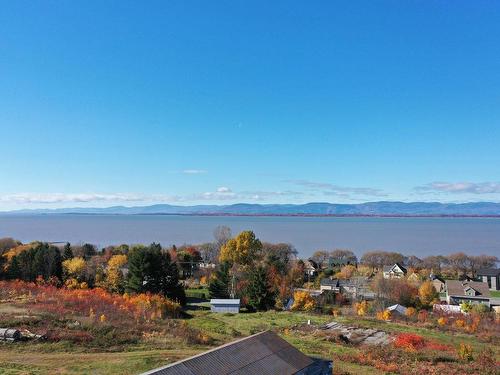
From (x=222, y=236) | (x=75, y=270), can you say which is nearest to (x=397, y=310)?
(x=75, y=270)

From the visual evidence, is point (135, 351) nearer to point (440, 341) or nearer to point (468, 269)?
point (440, 341)

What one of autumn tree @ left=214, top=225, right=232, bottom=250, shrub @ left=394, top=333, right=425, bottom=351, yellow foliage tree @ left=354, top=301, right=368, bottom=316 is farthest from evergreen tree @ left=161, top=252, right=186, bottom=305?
autumn tree @ left=214, top=225, right=232, bottom=250

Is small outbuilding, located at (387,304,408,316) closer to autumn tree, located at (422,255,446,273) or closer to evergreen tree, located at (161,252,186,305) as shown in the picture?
evergreen tree, located at (161,252,186,305)

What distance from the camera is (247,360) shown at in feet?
40.4

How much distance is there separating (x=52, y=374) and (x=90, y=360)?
2.45m

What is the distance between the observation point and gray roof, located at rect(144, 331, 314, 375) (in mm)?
11117

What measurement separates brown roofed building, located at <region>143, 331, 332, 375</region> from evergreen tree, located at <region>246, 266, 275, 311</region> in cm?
2960

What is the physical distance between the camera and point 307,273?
72812 millimetres

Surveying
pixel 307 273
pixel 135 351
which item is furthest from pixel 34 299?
pixel 307 273

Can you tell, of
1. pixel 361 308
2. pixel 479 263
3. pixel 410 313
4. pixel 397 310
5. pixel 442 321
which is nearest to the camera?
pixel 442 321

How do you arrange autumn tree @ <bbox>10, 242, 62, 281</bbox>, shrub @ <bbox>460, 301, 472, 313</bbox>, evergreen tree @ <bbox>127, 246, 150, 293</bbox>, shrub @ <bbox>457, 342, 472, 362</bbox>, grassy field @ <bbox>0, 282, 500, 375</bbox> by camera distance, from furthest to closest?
autumn tree @ <bbox>10, 242, 62, 281</bbox>
shrub @ <bbox>460, 301, 472, 313</bbox>
evergreen tree @ <bbox>127, 246, 150, 293</bbox>
shrub @ <bbox>457, 342, 472, 362</bbox>
grassy field @ <bbox>0, 282, 500, 375</bbox>

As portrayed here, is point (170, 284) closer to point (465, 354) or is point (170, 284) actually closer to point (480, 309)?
point (465, 354)

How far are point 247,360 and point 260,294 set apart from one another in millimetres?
32691

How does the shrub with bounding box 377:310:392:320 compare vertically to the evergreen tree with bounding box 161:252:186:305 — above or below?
below
